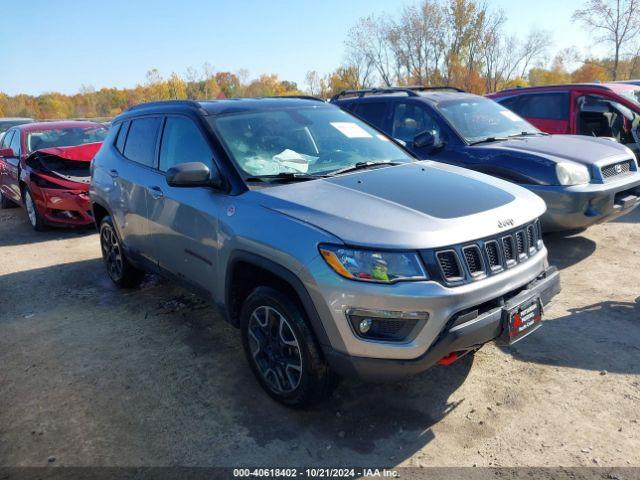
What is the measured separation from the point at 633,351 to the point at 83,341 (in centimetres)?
424

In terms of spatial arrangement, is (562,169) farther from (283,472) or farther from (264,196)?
(283,472)

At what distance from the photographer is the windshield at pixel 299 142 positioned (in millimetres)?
3459

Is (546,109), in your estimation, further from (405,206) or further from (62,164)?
(62,164)

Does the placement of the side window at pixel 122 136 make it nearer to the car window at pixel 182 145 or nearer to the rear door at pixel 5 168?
the car window at pixel 182 145

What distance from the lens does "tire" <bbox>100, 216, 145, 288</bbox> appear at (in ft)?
16.7

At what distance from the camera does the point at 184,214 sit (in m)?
3.65

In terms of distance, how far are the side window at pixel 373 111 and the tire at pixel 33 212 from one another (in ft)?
17.2

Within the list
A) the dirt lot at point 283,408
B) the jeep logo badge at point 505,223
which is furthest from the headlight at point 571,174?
the jeep logo badge at point 505,223

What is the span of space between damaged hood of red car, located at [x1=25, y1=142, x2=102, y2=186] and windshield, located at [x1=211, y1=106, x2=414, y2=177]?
5.07 m

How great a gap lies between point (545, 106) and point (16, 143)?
9.09 meters

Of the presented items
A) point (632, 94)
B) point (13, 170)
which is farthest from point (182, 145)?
point (632, 94)

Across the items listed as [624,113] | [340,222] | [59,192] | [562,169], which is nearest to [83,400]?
[340,222]

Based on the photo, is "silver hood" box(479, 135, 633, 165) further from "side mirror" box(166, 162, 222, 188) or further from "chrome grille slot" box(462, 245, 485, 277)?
"side mirror" box(166, 162, 222, 188)

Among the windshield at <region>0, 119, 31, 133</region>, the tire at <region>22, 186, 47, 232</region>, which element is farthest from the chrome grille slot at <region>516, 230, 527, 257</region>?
the windshield at <region>0, 119, 31, 133</region>
